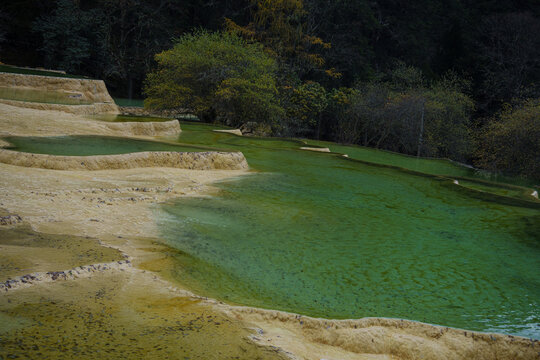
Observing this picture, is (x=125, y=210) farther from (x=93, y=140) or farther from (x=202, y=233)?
(x=93, y=140)

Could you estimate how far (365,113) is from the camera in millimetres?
21438

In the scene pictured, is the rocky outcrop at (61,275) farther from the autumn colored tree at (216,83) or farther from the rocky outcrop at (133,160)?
the autumn colored tree at (216,83)

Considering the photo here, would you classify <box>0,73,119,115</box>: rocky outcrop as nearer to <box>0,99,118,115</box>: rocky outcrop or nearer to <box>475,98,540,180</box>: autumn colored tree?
<box>0,99,118,115</box>: rocky outcrop

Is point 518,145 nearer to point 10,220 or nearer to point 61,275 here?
point 10,220

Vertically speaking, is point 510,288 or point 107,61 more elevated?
point 107,61

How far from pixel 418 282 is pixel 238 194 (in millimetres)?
3270

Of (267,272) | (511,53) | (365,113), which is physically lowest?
(267,272)

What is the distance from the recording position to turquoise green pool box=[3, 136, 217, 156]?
7293mm

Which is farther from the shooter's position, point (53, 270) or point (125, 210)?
point (125, 210)

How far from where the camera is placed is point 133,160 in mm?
7641

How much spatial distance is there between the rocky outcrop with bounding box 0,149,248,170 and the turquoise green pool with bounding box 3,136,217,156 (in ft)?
0.92

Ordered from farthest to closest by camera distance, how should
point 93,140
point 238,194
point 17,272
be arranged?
1. point 93,140
2. point 238,194
3. point 17,272

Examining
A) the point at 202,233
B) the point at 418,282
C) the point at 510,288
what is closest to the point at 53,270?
the point at 202,233

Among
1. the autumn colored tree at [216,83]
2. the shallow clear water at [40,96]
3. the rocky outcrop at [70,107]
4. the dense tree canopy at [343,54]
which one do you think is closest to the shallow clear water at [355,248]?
the rocky outcrop at [70,107]
